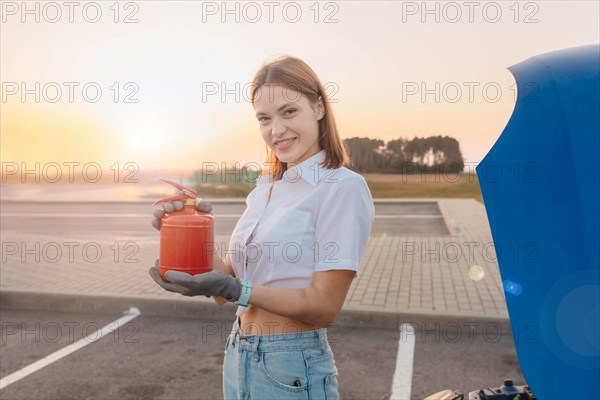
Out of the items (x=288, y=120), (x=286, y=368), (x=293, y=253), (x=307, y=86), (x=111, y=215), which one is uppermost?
(x=307, y=86)

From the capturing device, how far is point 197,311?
6.39 metres

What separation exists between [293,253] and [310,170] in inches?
11.4

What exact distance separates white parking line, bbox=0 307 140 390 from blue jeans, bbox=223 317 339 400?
3639 millimetres

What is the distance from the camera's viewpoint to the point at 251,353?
1890 mm

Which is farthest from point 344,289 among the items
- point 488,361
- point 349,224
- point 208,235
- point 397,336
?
point 397,336

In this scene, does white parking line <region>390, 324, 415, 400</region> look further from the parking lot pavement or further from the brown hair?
the brown hair

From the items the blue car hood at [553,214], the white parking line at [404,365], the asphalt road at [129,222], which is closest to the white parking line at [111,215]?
the asphalt road at [129,222]

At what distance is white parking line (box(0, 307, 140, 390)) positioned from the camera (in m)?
4.79

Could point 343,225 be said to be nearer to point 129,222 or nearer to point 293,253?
point 293,253

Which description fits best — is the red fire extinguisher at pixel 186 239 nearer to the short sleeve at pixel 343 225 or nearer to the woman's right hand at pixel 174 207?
the woman's right hand at pixel 174 207

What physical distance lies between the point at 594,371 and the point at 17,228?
18.4 m

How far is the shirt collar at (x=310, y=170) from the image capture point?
1.87 meters

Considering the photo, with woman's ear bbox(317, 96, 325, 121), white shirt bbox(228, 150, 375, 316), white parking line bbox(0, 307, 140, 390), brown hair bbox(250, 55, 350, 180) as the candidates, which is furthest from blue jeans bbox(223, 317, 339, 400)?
white parking line bbox(0, 307, 140, 390)

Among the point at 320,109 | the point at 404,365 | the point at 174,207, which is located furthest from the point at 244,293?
the point at 404,365
